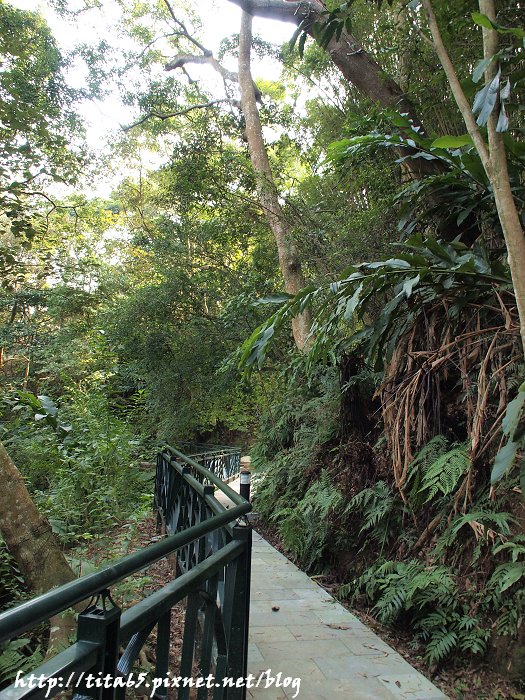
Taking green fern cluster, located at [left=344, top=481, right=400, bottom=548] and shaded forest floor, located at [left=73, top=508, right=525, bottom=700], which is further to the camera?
green fern cluster, located at [left=344, top=481, right=400, bottom=548]

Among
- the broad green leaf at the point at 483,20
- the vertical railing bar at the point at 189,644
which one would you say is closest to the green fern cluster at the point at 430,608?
the vertical railing bar at the point at 189,644

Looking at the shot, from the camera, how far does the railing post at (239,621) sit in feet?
6.22

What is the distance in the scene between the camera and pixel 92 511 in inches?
171

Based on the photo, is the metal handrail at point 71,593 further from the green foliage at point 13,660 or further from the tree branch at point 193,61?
the tree branch at point 193,61

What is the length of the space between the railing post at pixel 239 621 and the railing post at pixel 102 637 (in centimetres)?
84

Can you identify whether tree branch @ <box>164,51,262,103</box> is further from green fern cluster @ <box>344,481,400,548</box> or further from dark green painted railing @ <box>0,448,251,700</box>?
dark green painted railing @ <box>0,448,251,700</box>

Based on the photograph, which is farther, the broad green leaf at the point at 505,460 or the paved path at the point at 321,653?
the paved path at the point at 321,653

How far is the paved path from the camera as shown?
255cm

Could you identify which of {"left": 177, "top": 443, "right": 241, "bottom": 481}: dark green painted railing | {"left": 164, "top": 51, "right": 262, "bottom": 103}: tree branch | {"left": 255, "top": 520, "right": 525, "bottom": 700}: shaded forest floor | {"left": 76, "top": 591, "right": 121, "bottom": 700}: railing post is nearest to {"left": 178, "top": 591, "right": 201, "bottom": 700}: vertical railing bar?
{"left": 76, "top": 591, "right": 121, "bottom": 700}: railing post

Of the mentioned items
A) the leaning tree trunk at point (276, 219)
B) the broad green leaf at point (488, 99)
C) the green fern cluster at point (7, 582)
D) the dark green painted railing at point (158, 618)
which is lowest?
the green fern cluster at point (7, 582)

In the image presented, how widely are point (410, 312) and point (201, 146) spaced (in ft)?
25.5

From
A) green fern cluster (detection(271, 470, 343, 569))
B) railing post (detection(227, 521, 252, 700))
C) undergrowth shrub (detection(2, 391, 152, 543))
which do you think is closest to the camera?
railing post (detection(227, 521, 252, 700))

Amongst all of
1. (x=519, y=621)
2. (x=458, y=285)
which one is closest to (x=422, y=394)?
(x=458, y=285)

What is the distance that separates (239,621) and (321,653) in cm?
134
